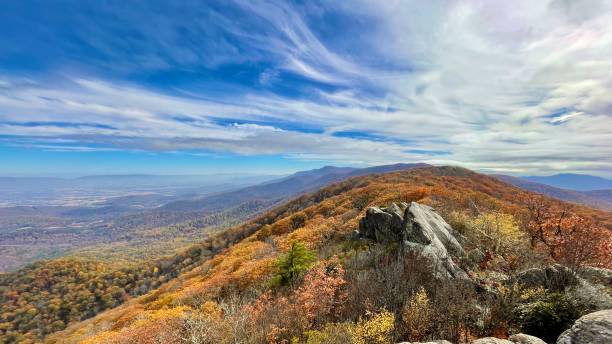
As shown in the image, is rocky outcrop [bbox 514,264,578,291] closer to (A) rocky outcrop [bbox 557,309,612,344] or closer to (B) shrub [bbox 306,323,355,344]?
(A) rocky outcrop [bbox 557,309,612,344]

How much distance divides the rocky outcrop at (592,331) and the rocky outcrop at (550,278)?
5.29 meters

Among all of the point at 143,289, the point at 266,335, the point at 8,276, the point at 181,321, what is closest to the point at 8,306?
the point at 8,276

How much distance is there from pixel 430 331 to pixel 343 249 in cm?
1426

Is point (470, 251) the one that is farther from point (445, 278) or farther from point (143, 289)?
point (143, 289)

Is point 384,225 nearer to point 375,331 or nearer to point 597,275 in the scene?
point 597,275

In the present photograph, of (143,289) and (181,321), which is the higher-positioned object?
(181,321)

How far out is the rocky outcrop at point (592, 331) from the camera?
→ 7.70 m

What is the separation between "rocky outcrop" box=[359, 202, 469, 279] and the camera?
53.5 ft

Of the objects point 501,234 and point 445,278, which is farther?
point 501,234

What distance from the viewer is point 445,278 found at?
49.1 feet

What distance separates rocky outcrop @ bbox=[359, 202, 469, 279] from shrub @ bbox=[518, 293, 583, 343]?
410 centimetres

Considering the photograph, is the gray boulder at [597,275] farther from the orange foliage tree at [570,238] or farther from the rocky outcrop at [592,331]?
the rocky outcrop at [592,331]

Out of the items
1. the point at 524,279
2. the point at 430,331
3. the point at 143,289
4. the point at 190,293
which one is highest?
the point at 524,279

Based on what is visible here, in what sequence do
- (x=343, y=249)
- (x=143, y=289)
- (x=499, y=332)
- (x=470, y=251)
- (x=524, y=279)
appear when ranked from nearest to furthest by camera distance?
(x=499, y=332)
(x=524, y=279)
(x=470, y=251)
(x=343, y=249)
(x=143, y=289)
